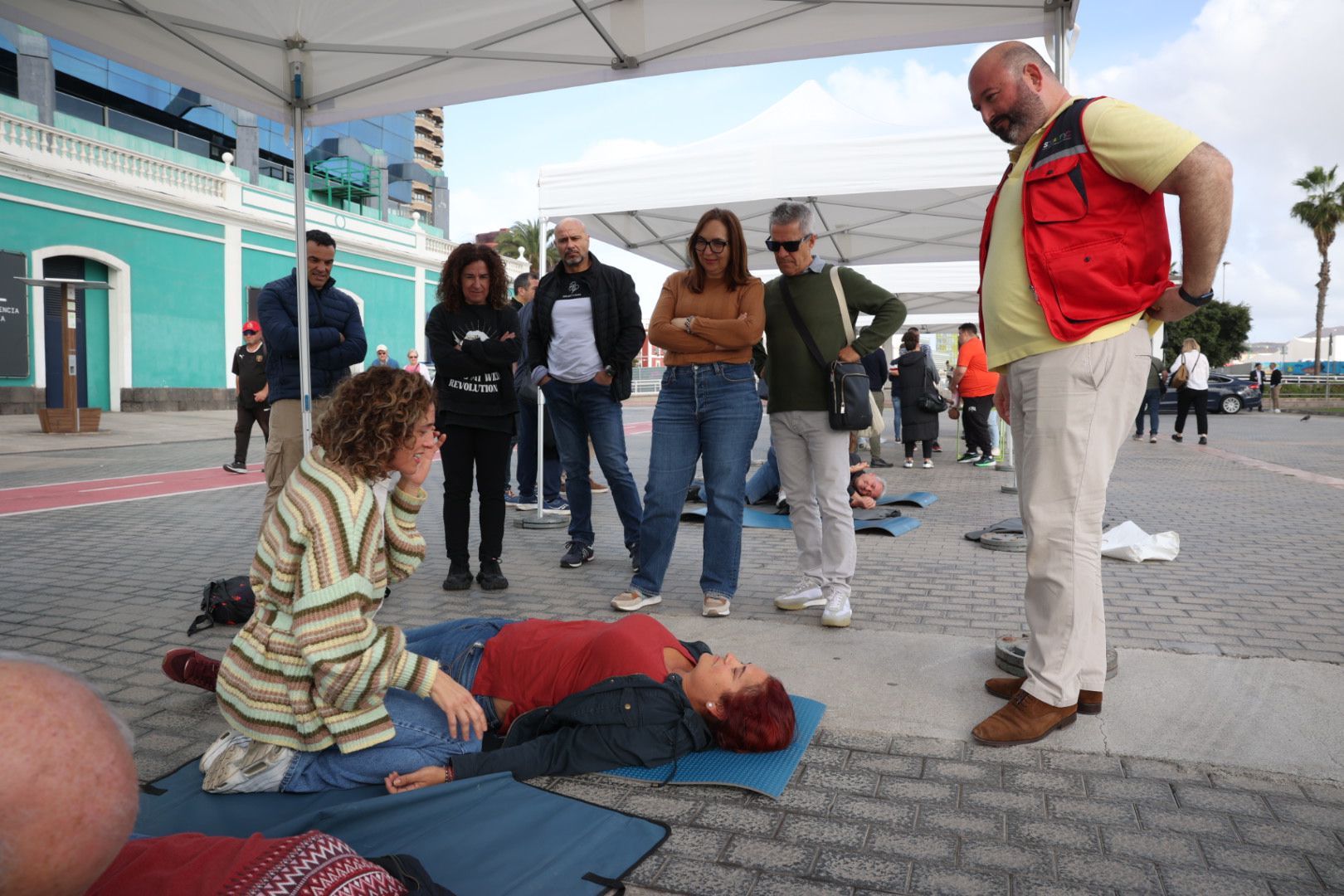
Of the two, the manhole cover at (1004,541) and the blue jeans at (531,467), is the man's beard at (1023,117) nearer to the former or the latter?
the manhole cover at (1004,541)

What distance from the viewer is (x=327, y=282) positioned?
530 centimetres

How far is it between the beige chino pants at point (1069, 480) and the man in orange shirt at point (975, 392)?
29.3ft

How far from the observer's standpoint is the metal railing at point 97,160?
1964 centimetres

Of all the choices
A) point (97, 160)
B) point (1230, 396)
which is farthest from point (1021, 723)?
point (1230, 396)

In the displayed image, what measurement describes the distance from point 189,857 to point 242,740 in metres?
1.32

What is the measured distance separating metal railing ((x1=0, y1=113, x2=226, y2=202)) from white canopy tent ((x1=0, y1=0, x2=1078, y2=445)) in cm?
1844

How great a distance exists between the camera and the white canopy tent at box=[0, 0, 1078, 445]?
4.72m

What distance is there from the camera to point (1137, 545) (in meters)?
6.05

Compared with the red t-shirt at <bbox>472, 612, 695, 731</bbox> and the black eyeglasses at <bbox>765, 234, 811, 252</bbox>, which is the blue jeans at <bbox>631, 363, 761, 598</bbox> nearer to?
the black eyeglasses at <bbox>765, 234, 811, 252</bbox>

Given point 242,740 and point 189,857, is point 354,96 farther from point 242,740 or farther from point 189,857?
point 189,857

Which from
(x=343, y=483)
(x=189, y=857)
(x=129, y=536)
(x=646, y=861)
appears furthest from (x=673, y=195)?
(x=189, y=857)

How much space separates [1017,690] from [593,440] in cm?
306

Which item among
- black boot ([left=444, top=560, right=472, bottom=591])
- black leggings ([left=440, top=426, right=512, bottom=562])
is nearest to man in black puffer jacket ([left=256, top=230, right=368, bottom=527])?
black leggings ([left=440, top=426, right=512, bottom=562])

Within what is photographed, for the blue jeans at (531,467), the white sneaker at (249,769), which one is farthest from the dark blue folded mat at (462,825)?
the blue jeans at (531,467)
